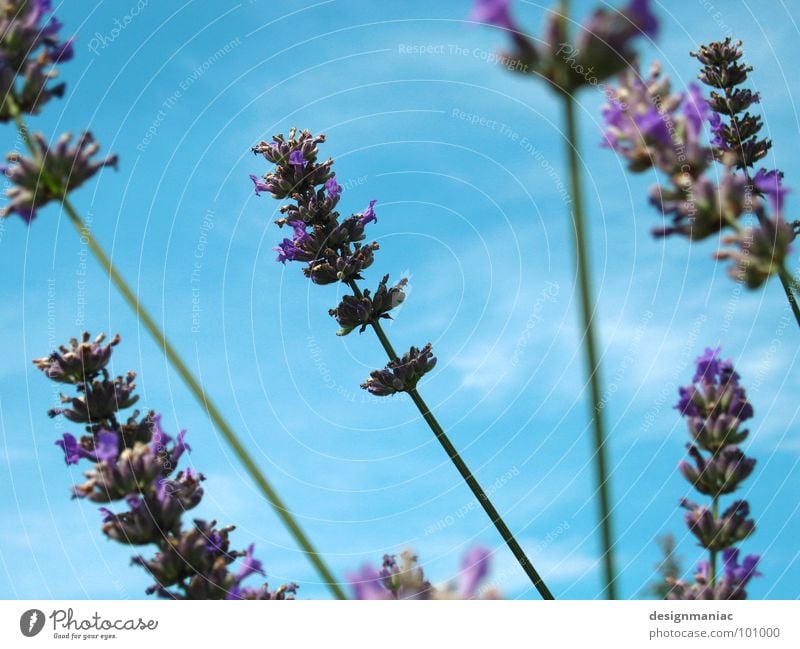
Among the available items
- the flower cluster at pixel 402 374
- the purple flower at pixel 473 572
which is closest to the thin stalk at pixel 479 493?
the flower cluster at pixel 402 374

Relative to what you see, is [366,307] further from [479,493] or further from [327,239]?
[479,493]

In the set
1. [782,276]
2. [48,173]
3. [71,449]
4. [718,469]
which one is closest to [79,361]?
[71,449]

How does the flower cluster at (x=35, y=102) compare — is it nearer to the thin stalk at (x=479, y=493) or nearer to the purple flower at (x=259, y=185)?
the purple flower at (x=259, y=185)
